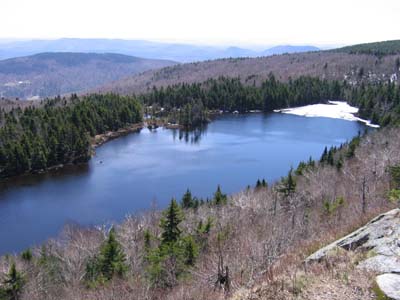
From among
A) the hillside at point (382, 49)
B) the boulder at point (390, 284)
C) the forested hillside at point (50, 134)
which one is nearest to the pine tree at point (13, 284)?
the boulder at point (390, 284)

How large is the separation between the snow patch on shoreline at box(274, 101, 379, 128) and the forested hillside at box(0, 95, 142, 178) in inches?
2100

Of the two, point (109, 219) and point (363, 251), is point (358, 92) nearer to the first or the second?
point (109, 219)

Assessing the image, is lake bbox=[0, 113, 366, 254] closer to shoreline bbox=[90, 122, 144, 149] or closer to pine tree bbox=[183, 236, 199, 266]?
shoreline bbox=[90, 122, 144, 149]

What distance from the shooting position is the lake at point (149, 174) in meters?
45.2

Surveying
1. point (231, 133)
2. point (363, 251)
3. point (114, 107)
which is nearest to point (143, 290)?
point (363, 251)

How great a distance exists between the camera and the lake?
45.2 metres

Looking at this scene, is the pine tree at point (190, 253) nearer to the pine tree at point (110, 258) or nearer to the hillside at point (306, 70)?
the pine tree at point (110, 258)

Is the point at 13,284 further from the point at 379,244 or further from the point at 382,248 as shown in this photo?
the point at 382,248

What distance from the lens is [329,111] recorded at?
11394cm

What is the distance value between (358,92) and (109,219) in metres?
99.0

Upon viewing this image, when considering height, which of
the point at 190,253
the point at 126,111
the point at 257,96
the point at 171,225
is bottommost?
the point at 171,225

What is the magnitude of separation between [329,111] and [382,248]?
110013 mm

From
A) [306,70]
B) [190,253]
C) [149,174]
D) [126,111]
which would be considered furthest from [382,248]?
[306,70]

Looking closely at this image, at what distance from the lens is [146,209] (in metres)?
47.0
